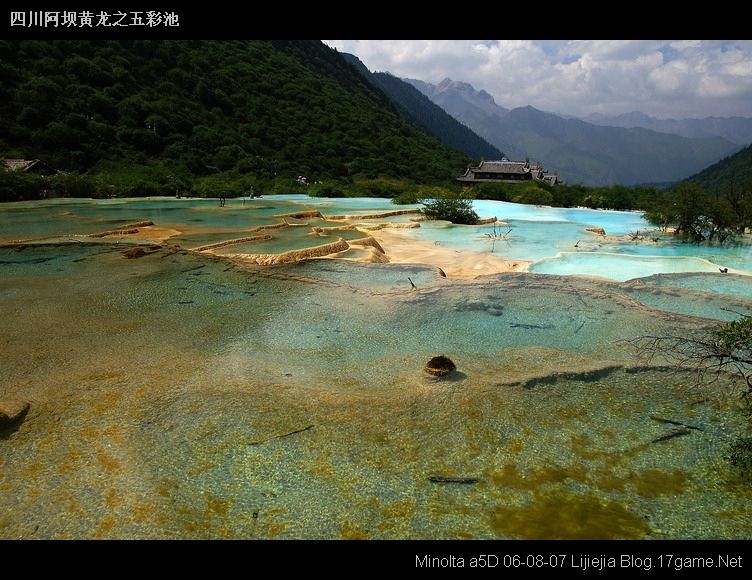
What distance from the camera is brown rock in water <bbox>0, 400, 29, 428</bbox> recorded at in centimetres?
408

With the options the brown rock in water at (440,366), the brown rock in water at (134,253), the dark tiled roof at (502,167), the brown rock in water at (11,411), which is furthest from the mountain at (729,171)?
the brown rock in water at (11,411)

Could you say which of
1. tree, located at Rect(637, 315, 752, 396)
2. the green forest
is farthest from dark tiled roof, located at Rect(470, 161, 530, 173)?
tree, located at Rect(637, 315, 752, 396)

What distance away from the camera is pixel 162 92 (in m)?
44.7

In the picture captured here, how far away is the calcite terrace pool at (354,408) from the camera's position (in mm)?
3270

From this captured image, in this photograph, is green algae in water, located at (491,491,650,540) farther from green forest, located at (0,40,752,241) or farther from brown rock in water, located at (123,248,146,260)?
green forest, located at (0,40,752,241)

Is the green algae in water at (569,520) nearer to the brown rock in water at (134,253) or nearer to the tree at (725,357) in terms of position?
the tree at (725,357)

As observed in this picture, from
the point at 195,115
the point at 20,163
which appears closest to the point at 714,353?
the point at 20,163

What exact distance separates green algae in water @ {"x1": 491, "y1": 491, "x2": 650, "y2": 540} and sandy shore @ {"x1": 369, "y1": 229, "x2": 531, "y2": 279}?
6.76 meters

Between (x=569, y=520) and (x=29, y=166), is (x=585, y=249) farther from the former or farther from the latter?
(x=29, y=166)

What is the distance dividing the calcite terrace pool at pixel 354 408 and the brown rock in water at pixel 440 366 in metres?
0.17
